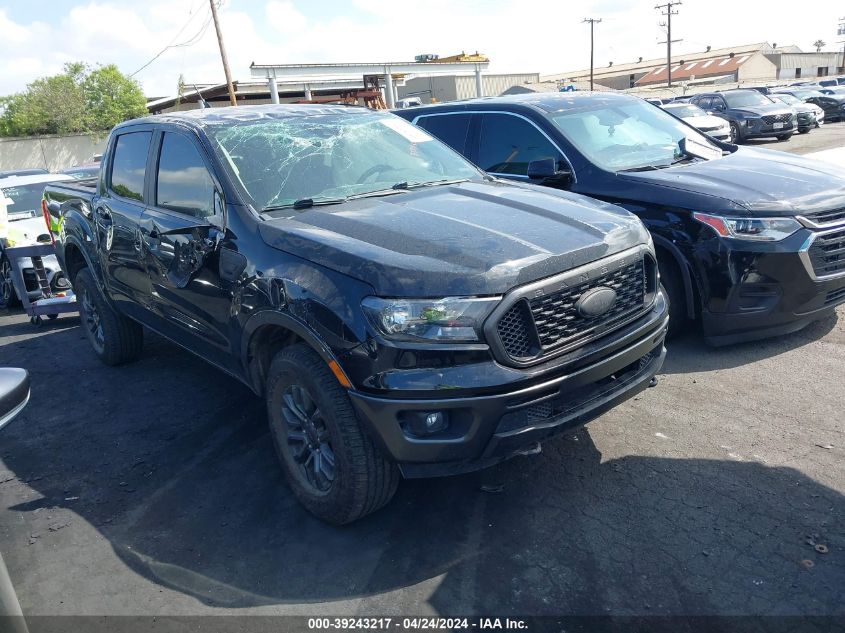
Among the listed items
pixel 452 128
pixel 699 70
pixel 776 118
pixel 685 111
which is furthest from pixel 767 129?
pixel 699 70

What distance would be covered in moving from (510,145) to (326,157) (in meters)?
2.36

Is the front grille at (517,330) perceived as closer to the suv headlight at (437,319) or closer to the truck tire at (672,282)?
the suv headlight at (437,319)

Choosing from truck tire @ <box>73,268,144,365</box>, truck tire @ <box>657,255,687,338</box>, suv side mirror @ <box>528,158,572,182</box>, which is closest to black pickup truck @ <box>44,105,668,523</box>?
suv side mirror @ <box>528,158,572,182</box>

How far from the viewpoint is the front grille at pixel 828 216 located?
4.66 metres

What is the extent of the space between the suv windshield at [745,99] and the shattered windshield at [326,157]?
20.1m

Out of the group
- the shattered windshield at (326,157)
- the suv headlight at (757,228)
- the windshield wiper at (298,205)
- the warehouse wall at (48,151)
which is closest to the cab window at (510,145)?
the shattered windshield at (326,157)

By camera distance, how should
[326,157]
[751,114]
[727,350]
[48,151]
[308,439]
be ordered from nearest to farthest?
1. [308,439]
2. [326,157]
3. [727,350]
4. [751,114]
5. [48,151]

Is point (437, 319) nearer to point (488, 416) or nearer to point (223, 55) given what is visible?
point (488, 416)

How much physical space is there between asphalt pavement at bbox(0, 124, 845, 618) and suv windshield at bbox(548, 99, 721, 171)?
69.9 inches

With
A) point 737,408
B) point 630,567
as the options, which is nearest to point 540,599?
point 630,567

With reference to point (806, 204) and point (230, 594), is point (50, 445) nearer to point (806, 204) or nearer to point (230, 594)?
point (230, 594)

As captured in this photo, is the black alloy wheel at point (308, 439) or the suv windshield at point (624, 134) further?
the suv windshield at point (624, 134)

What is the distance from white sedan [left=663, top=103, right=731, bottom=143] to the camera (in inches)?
660

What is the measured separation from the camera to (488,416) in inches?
111
